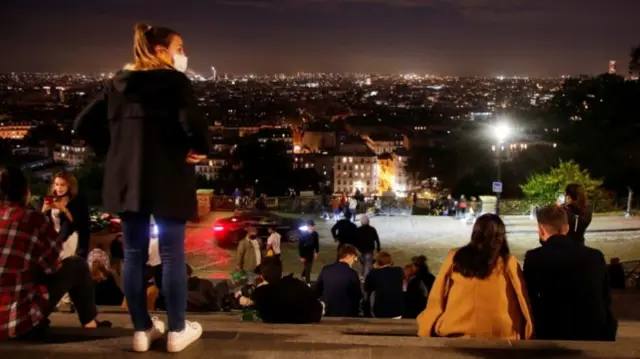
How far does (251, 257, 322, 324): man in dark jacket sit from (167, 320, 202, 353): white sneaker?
143cm

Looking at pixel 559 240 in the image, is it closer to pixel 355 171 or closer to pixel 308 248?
pixel 308 248

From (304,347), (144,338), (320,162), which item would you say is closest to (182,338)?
(144,338)

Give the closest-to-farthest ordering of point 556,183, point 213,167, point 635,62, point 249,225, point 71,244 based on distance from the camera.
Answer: point 71,244 < point 249,225 < point 556,183 < point 635,62 < point 213,167

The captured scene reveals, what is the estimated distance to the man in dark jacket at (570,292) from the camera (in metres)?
4.25

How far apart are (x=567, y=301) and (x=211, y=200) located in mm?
16991

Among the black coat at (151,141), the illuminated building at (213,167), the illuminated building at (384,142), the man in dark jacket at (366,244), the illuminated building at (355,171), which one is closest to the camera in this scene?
the black coat at (151,141)

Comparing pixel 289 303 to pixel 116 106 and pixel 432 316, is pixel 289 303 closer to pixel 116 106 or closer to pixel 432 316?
pixel 432 316

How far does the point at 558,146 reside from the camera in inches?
1848

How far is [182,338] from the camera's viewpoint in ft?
12.2

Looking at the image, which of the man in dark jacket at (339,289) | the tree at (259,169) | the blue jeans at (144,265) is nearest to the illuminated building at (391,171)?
the tree at (259,169)

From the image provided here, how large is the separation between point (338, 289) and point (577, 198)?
2.35 meters

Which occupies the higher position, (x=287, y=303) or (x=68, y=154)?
(x=68, y=154)

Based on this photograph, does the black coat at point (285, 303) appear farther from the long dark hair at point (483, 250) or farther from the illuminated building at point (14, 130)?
the illuminated building at point (14, 130)

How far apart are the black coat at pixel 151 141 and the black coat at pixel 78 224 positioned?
72.8 inches
